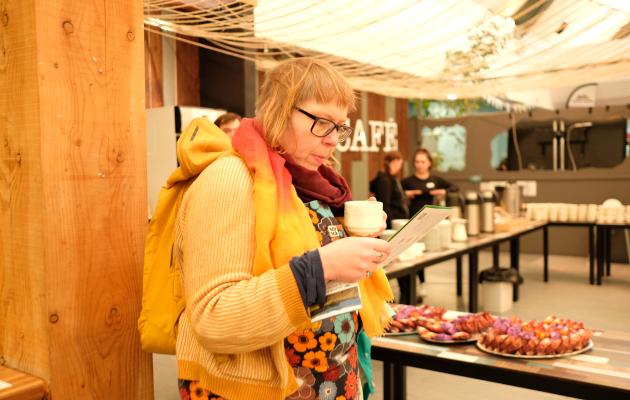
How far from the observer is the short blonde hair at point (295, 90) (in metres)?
1.30

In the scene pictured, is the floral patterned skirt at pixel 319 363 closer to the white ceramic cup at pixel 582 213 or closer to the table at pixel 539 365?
the table at pixel 539 365

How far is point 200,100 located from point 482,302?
355 cm

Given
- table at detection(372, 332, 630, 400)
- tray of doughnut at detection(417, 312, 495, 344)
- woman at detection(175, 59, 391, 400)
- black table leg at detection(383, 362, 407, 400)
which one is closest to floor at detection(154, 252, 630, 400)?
black table leg at detection(383, 362, 407, 400)

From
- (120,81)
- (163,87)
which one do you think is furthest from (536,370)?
(163,87)

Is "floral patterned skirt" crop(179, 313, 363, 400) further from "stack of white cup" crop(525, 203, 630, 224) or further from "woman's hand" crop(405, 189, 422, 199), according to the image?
"stack of white cup" crop(525, 203, 630, 224)

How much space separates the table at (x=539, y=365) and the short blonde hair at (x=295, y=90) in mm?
1348

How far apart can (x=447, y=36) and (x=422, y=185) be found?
2.43 meters

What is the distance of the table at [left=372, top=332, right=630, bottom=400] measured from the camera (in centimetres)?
202

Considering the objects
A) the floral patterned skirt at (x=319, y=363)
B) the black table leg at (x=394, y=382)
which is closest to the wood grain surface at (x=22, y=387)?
the floral patterned skirt at (x=319, y=363)

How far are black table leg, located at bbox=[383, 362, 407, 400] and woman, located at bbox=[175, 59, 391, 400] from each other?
1511 millimetres

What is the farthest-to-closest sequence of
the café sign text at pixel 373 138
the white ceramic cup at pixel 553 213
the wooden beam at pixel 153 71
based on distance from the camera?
the café sign text at pixel 373 138 < the white ceramic cup at pixel 553 213 < the wooden beam at pixel 153 71

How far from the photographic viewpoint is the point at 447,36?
16.3 feet

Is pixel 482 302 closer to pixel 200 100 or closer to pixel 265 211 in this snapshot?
pixel 200 100

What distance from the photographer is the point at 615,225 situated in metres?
7.07
